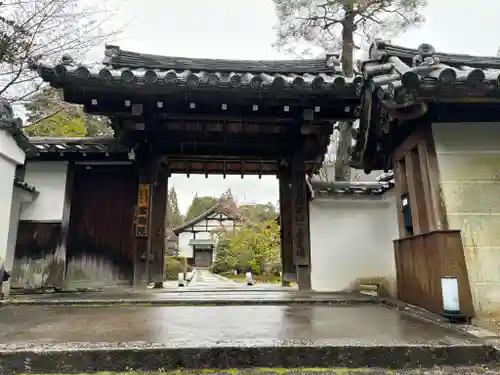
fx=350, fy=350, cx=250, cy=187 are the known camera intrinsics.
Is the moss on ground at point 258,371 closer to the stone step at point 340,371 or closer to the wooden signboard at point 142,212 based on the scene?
the stone step at point 340,371

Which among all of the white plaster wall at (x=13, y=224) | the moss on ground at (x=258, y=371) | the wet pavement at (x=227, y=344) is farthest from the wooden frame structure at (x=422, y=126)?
the white plaster wall at (x=13, y=224)

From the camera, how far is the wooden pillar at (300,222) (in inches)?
238

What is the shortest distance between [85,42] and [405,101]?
7.30m

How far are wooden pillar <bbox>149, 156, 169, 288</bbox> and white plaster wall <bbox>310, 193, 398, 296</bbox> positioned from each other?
8.69 ft

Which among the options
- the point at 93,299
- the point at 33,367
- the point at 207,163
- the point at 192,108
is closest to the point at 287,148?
the point at 207,163

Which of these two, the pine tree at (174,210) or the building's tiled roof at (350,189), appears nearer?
the building's tiled roof at (350,189)

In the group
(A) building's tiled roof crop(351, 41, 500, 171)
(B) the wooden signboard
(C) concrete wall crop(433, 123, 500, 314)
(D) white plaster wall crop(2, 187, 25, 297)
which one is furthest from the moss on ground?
(D) white plaster wall crop(2, 187, 25, 297)

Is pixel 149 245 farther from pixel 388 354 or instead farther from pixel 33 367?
pixel 388 354

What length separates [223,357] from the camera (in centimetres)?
225

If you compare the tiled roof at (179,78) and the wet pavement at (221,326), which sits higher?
the tiled roof at (179,78)

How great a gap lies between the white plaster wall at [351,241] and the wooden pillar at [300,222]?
0.40 feet

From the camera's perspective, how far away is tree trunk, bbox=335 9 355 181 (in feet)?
31.0

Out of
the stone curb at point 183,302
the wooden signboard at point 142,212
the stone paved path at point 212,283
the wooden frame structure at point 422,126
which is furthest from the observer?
the stone paved path at point 212,283

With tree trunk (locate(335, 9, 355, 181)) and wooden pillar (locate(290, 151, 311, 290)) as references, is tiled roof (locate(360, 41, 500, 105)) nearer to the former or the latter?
wooden pillar (locate(290, 151, 311, 290))
